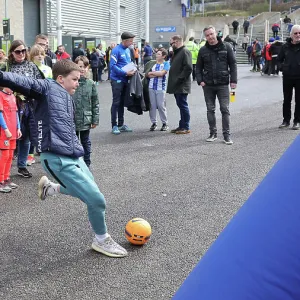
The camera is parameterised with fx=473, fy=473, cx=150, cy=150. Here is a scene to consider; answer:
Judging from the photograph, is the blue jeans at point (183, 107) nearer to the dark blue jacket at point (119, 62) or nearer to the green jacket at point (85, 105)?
the dark blue jacket at point (119, 62)

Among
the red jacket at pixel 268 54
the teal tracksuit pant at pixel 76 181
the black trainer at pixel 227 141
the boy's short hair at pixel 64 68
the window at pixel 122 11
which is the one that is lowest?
the black trainer at pixel 227 141

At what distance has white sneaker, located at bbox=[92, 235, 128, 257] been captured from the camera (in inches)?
159

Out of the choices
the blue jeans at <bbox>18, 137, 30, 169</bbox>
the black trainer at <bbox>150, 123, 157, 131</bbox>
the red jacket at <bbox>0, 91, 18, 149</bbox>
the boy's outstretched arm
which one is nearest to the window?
the black trainer at <bbox>150, 123, 157, 131</bbox>

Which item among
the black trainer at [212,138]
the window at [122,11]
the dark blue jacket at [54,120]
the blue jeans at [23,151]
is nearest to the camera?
the dark blue jacket at [54,120]

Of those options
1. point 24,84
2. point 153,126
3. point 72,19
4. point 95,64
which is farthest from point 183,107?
point 72,19

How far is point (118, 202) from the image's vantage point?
5.50 metres

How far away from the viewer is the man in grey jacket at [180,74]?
9227 millimetres

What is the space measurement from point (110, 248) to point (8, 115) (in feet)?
8.88

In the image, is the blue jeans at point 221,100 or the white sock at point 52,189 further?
the blue jeans at point 221,100

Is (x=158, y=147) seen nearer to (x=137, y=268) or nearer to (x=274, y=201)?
(x=137, y=268)

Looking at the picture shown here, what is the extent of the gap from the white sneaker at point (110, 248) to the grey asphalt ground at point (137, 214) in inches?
2.0

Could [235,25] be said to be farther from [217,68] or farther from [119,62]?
[217,68]

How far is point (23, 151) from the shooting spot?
21.3ft

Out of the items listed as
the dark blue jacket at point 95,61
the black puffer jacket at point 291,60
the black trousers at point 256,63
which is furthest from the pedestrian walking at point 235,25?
the black puffer jacket at point 291,60
